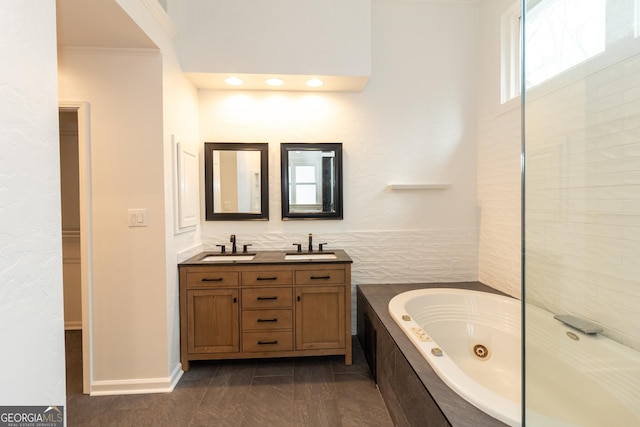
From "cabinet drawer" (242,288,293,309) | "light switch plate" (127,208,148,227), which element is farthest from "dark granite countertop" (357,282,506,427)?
"light switch plate" (127,208,148,227)

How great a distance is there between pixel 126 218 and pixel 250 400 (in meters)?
1.48

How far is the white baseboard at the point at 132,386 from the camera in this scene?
6.15 ft

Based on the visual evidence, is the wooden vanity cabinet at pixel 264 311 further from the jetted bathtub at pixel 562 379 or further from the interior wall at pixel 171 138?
the jetted bathtub at pixel 562 379

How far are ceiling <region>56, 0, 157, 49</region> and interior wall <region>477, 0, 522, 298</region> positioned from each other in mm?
2726

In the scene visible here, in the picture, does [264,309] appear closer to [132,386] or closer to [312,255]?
[312,255]

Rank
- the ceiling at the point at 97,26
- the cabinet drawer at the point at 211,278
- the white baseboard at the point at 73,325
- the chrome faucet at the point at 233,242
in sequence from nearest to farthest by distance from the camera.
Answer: the ceiling at the point at 97,26, the cabinet drawer at the point at 211,278, the chrome faucet at the point at 233,242, the white baseboard at the point at 73,325

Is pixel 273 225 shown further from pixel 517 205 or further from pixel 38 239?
pixel 517 205

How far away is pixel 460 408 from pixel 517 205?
1.75 metres

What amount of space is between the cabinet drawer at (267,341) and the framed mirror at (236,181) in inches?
40.3

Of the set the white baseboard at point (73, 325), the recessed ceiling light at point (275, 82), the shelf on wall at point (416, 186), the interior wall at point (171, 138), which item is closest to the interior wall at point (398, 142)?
the shelf on wall at point (416, 186)

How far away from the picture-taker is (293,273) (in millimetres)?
2146

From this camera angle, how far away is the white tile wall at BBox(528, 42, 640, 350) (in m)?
1.22

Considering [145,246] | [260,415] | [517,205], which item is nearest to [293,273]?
[260,415]

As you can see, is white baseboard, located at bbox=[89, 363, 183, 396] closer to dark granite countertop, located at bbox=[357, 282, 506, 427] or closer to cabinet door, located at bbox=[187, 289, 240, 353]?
cabinet door, located at bbox=[187, 289, 240, 353]
